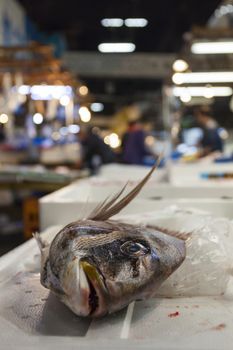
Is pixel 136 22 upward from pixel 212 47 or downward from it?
upward

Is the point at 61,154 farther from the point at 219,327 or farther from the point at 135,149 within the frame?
the point at 219,327

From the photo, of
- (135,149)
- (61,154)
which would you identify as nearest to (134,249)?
(135,149)

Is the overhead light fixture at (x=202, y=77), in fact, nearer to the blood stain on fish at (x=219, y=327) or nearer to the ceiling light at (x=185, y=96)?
the ceiling light at (x=185, y=96)

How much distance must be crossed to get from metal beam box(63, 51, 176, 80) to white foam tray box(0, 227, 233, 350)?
16.4 meters

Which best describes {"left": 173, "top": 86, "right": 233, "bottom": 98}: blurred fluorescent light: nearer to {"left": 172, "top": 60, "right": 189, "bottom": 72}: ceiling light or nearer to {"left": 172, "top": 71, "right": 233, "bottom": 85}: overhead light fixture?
{"left": 172, "top": 71, "right": 233, "bottom": 85}: overhead light fixture

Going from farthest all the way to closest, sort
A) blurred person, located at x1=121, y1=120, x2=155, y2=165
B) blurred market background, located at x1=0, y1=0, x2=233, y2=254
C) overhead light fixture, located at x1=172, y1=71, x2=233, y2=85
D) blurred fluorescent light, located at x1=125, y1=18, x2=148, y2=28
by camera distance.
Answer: blurred fluorescent light, located at x1=125, y1=18, x2=148, y2=28
blurred person, located at x1=121, y1=120, x2=155, y2=165
overhead light fixture, located at x1=172, y1=71, x2=233, y2=85
blurred market background, located at x1=0, y1=0, x2=233, y2=254

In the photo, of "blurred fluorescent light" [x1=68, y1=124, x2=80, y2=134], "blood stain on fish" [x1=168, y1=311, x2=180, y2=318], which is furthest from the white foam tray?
"blurred fluorescent light" [x1=68, y1=124, x2=80, y2=134]

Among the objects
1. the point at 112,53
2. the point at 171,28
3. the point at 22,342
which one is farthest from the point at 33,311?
the point at 112,53

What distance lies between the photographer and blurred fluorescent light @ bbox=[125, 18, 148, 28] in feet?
51.4

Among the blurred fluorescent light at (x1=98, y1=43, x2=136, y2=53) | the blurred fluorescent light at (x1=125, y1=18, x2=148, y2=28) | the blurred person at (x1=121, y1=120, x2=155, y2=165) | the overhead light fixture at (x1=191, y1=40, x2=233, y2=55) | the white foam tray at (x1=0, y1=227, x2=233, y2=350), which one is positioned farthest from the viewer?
the blurred fluorescent light at (x1=98, y1=43, x2=136, y2=53)

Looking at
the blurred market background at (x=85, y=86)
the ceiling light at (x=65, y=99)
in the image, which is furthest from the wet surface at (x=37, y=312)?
the ceiling light at (x=65, y=99)

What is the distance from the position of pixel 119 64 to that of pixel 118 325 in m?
17.1

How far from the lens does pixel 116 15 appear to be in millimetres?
15258

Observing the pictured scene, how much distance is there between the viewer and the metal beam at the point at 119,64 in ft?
57.6
